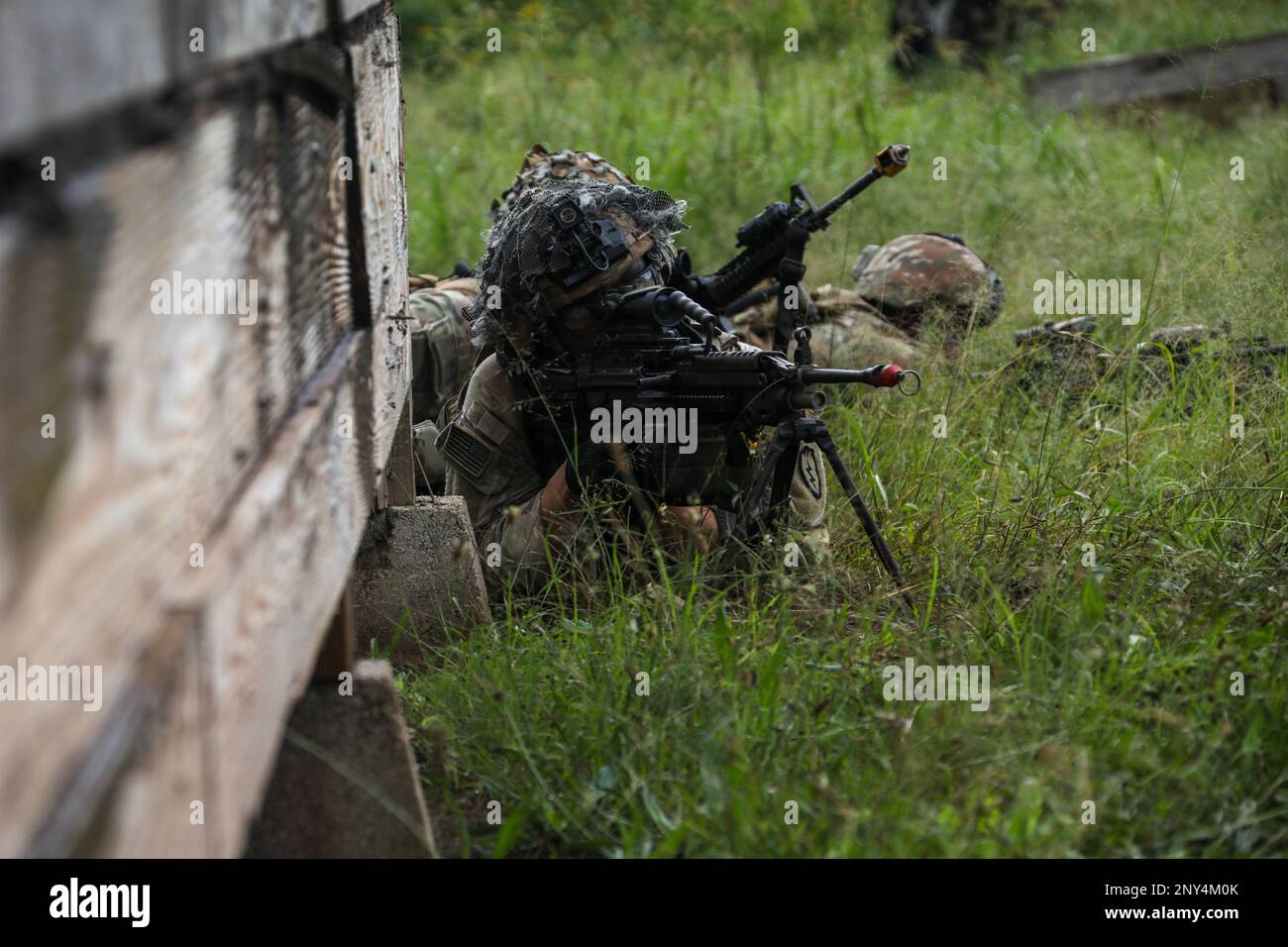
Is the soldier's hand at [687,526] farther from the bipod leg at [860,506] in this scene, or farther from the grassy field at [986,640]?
the bipod leg at [860,506]

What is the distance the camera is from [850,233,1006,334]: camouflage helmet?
457 cm

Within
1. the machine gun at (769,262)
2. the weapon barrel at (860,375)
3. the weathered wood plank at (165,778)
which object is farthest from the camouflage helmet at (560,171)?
the weathered wood plank at (165,778)

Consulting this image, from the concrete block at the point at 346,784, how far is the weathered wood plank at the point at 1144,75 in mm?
6882

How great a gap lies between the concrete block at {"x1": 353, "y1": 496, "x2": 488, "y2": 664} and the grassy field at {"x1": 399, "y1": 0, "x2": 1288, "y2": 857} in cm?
13

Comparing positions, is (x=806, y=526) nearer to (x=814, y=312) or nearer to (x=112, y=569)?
(x=814, y=312)

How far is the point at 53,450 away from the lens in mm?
791

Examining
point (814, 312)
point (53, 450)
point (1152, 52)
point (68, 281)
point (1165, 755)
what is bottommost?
point (1165, 755)

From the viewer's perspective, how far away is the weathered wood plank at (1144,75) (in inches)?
309

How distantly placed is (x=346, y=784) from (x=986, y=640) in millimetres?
1326

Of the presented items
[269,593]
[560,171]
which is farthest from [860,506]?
[269,593]

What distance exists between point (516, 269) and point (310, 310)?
65.4 inches

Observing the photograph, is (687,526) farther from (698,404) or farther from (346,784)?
(346,784)

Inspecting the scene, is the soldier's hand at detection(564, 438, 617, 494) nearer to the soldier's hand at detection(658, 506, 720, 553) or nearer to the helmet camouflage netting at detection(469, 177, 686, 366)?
the soldier's hand at detection(658, 506, 720, 553)

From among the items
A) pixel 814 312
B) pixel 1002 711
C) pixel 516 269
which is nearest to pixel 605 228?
pixel 516 269
